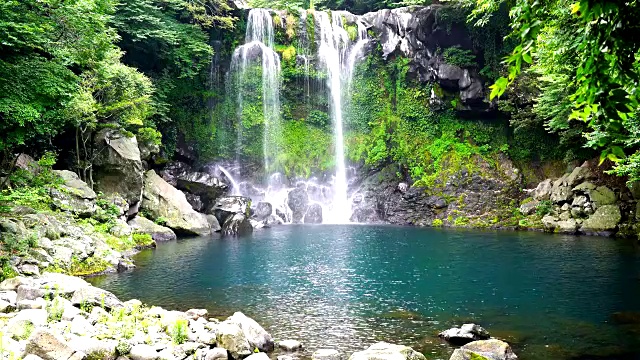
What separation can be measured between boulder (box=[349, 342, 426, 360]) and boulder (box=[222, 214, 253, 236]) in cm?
2132

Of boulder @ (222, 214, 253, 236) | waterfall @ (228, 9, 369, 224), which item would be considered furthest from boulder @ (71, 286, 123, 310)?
waterfall @ (228, 9, 369, 224)

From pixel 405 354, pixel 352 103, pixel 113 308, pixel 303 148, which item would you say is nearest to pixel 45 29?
pixel 113 308

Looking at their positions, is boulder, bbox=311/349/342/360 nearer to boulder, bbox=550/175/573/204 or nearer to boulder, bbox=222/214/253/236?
boulder, bbox=222/214/253/236

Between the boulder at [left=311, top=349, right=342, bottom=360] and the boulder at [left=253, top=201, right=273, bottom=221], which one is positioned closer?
the boulder at [left=311, top=349, right=342, bottom=360]

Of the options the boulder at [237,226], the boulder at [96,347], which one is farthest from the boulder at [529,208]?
the boulder at [96,347]

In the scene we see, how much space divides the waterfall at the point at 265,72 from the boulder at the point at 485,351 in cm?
3220

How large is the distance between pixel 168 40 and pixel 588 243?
27890mm

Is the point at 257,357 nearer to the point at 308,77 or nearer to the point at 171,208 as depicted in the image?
the point at 171,208

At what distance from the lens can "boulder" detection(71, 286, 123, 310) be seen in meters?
9.79

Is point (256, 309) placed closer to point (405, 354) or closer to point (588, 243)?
point (405, 354)

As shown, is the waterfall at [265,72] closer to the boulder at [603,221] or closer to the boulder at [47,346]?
the boulder at [603,221]

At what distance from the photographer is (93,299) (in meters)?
10.1

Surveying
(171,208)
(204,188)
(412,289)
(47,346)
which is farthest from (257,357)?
(204,188)

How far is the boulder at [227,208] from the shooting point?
3026 cm
